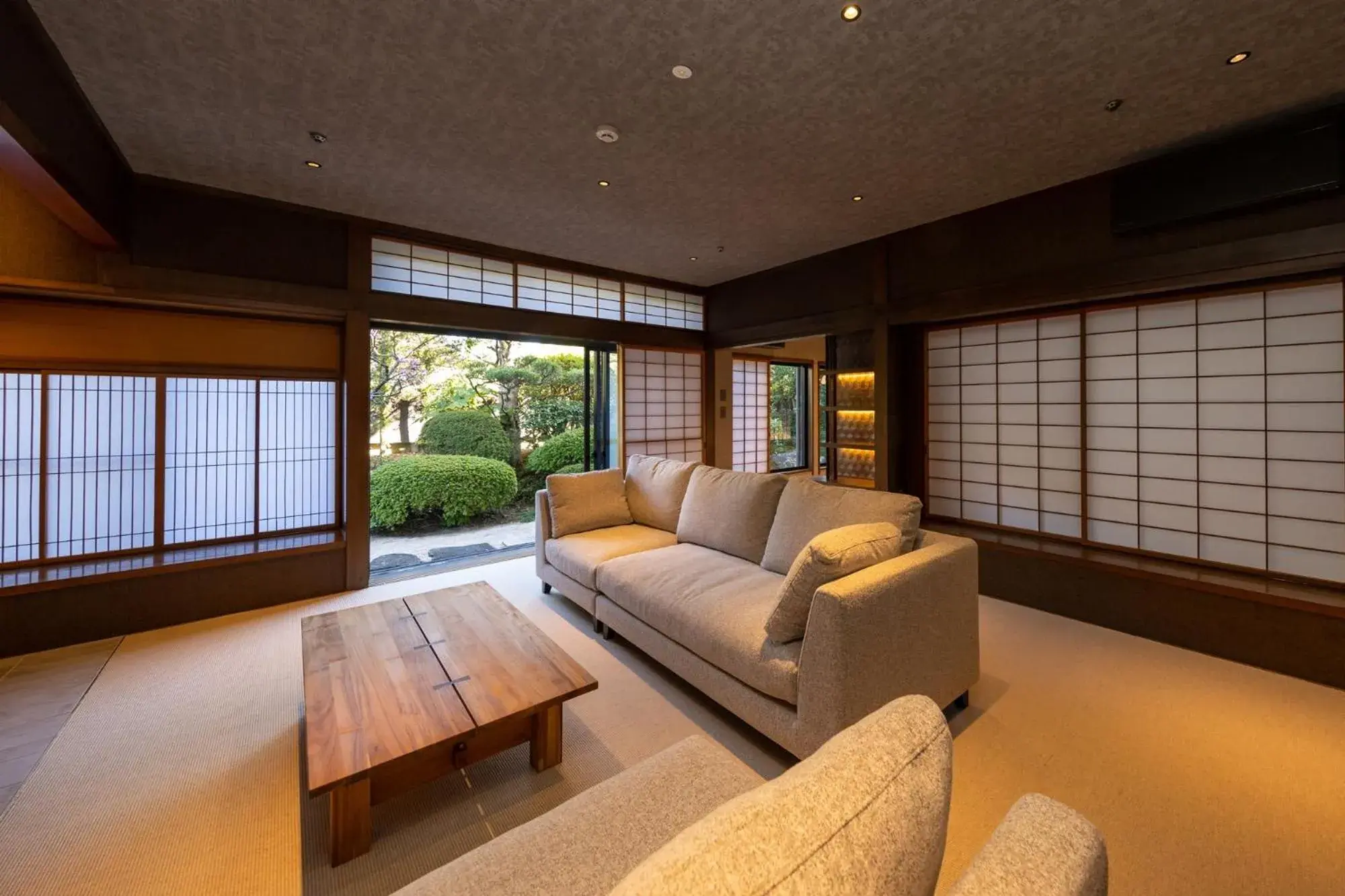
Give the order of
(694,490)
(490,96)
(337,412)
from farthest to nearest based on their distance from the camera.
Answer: (337,412), (694,490), (490,96)

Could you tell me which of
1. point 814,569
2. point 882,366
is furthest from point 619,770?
point 882,366

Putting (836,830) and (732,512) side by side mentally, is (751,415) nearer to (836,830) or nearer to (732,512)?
(732,512)

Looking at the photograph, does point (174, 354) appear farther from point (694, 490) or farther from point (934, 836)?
point (934, 836)

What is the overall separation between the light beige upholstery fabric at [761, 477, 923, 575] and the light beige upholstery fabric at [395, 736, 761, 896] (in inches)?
51.2

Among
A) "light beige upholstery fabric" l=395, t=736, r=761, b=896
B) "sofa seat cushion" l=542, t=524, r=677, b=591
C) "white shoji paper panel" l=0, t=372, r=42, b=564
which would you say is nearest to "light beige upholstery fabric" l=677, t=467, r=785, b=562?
"sofa seat cushion" l=542, t=524, r=677, b=591

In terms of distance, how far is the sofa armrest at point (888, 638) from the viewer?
162 centimetres

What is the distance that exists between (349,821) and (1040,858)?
1681 millimetres

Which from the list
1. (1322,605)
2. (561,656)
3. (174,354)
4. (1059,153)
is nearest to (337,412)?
(174,354)

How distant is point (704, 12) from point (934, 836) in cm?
230

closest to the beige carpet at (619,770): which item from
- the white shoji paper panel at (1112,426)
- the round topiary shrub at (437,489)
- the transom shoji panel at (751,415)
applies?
the white shoji paper panel at (1112,426)

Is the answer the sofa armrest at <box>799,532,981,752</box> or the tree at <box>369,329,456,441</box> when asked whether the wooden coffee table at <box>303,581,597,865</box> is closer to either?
the sofa armrest at <box>799,532,981,752</box>

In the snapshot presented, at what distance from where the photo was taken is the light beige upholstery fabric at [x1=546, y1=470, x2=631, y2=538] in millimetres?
3412

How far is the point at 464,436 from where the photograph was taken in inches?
263

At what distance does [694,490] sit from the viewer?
10.5 feet
